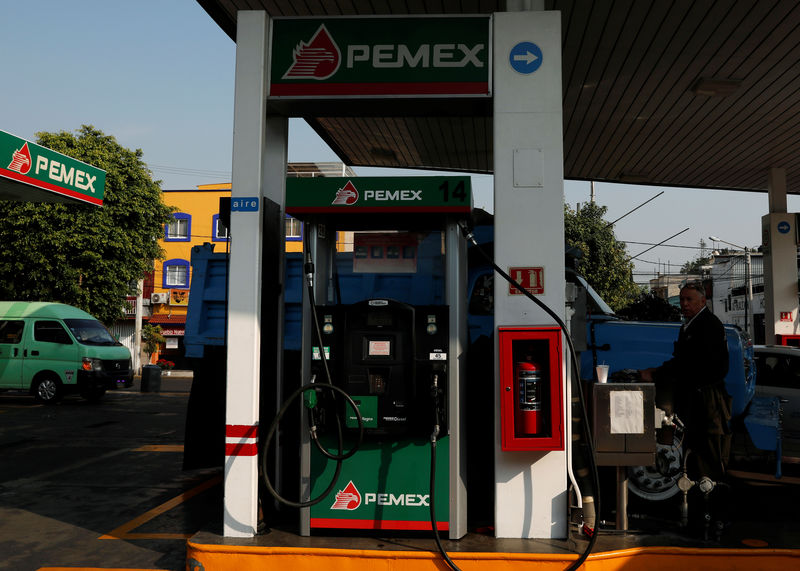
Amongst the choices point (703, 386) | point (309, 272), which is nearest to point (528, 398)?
point (703, 386)

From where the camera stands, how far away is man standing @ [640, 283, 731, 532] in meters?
5.59

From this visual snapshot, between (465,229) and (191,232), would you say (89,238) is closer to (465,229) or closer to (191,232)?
(191,232)

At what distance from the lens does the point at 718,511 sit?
5.82 meters

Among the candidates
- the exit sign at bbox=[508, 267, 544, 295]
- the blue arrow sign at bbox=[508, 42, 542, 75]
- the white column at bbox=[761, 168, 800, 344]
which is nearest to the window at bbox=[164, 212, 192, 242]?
the white column at bbox=[761, 168, 800, 344]

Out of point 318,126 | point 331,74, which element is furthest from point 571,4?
point 318,126

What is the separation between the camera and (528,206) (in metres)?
5.04

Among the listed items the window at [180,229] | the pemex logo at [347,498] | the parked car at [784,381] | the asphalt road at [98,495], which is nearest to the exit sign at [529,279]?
the pemex logo at [347,498]

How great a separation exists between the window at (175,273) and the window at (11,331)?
19899mm

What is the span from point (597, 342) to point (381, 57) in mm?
3481

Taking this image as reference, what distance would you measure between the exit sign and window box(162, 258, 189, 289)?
112ft

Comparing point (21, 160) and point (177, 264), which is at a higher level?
point (177, 264)

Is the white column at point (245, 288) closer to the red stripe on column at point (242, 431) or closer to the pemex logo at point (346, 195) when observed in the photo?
the red stripe on column at point (242, 431)

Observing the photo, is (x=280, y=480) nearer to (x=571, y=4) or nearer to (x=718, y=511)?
(x=718, y=511)

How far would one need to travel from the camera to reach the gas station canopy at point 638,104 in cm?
703
